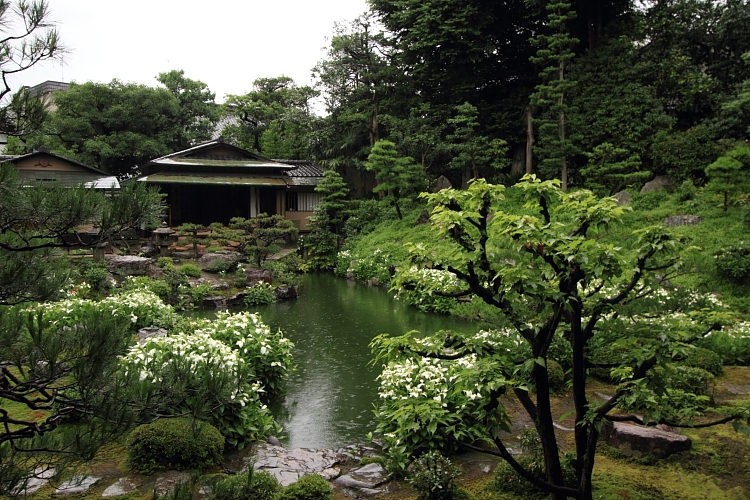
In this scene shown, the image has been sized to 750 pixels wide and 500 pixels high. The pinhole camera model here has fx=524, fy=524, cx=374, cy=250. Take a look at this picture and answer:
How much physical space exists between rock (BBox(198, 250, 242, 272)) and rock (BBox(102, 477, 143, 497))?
12.2 metres

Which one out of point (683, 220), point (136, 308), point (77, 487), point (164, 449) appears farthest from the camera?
point (683, 220)

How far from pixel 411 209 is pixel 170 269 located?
11038mm

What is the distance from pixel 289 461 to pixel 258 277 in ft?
36.7

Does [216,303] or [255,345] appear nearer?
[255,345]

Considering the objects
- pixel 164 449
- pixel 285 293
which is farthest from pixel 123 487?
pixel 285 293

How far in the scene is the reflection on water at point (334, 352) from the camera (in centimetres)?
729

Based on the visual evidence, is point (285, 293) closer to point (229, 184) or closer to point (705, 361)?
point (229, 184)

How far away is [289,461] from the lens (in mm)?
5805

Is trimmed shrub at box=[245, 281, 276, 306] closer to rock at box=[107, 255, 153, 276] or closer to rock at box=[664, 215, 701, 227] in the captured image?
rock at box=[107, 255, 153, 276]

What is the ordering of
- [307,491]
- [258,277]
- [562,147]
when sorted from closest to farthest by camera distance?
[307,491] < [258,277] < [562,147]

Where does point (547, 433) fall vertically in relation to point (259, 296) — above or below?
above

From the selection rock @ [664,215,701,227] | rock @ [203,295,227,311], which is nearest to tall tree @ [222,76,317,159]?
rock @ [203,295,227,311]

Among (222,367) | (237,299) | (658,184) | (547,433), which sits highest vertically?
(658,184)

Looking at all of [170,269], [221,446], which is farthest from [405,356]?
[170,269]
